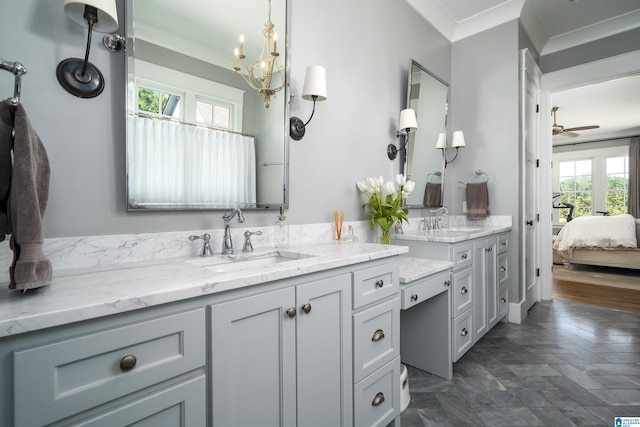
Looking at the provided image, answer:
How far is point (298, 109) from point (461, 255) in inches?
60.4

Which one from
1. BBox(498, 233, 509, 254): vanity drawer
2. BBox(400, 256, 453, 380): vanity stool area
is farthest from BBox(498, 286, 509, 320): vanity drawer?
BBox(400, 256, 453, 380): vanity stool area

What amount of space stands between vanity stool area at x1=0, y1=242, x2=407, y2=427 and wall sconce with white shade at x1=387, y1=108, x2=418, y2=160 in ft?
4.44

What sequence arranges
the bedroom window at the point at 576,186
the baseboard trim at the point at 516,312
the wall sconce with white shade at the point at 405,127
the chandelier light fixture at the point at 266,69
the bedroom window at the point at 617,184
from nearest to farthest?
the chandelier light fixture at the point at 266,69 → the wall sconce with white shade at the point at 405,127 → the baseboard trim at the point at 516,312 → the bedroom window at the point at 617,184 → the bedroom window at the point at 576,186

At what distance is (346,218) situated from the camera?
87.9 inches

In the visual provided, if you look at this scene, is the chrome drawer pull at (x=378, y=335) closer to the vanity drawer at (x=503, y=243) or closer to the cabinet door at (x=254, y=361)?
the cabinet door at (x=254, y=361)

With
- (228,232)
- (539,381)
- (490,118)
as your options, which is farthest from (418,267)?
(490,118)

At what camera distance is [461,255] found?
2.35 m

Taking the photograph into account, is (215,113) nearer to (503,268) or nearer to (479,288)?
(479,288)

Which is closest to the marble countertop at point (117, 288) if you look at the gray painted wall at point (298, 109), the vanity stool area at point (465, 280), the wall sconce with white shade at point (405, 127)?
the gray painted wall at point (298, 109)

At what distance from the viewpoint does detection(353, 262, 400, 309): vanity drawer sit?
1.41m

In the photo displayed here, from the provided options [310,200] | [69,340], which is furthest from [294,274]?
[310,200]

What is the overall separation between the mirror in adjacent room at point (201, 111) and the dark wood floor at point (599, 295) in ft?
13.2

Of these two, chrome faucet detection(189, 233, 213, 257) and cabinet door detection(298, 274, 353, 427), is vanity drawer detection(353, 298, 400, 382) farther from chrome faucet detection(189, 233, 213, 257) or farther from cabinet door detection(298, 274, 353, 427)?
chrome faucet detection(189, 233, 213, 257)

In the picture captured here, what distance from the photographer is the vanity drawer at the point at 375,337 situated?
4.62 ft
